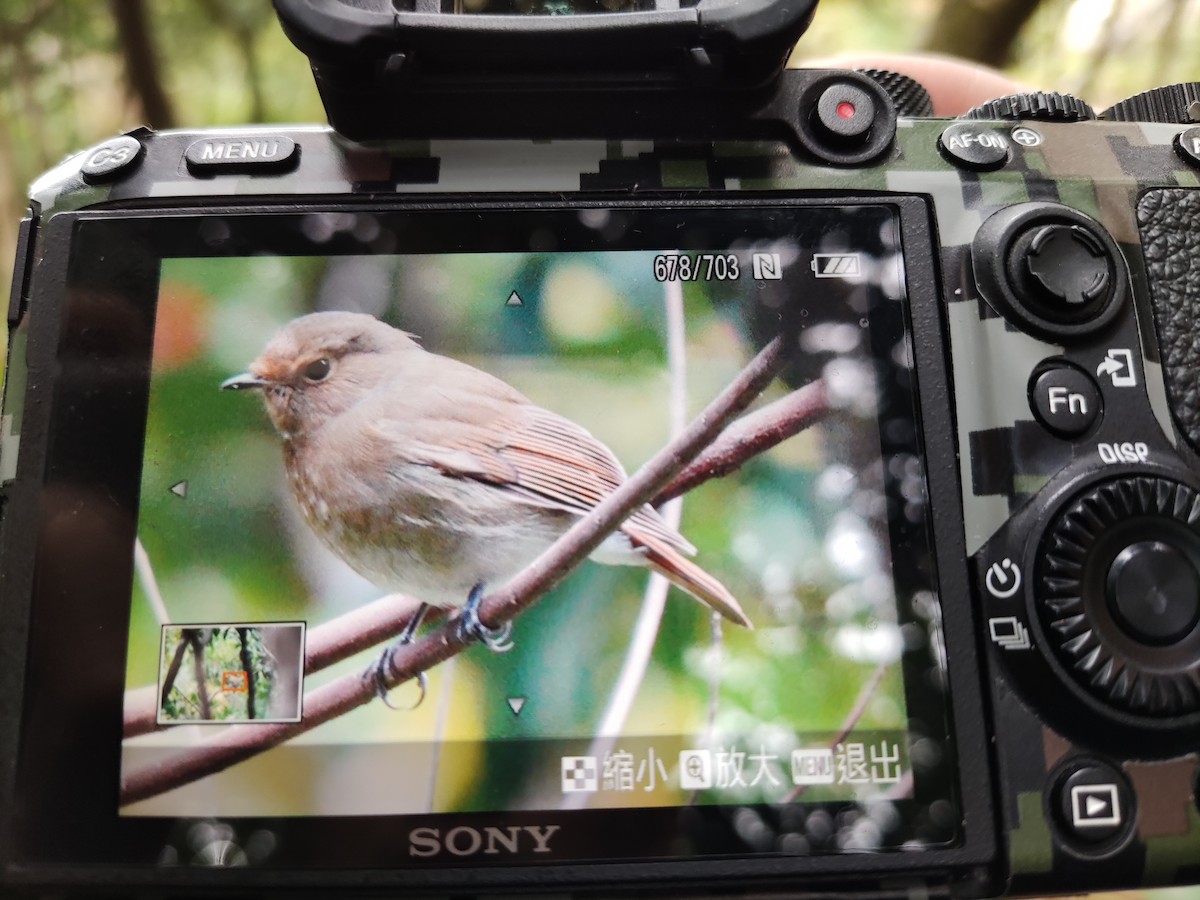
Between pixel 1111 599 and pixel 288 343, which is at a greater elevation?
pixel 288 343

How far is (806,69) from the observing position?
495 millimetres

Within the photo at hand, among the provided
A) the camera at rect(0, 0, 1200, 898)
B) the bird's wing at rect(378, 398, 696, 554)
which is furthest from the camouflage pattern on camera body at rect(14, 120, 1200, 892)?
the bird's wing at rect(378, 398, 696, 554)

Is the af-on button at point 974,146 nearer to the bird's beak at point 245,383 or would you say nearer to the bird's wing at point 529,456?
the bird's wing at point 529,456

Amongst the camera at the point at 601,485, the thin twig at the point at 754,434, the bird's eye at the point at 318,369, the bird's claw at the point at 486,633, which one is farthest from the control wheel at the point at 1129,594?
the bird's eye at the point at 318,369

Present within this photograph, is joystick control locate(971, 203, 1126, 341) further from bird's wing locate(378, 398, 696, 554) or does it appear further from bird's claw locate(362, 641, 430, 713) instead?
bird's claw locate(362, 641, 430, 713)

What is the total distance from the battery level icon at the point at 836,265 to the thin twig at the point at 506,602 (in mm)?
43

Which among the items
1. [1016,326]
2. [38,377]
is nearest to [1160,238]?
[1016,326]

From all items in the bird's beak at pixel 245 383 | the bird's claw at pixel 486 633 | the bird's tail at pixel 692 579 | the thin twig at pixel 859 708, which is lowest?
the thin twig at pixel 859 708

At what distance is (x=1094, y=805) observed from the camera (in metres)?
0.42

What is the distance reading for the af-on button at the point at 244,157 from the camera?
482 mm

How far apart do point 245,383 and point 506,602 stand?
17 centimetres

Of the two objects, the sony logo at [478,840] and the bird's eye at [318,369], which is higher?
the bird's eye at [318,369]

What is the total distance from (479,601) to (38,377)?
245 mm

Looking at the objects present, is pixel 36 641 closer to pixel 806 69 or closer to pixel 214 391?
pixel 214 391
